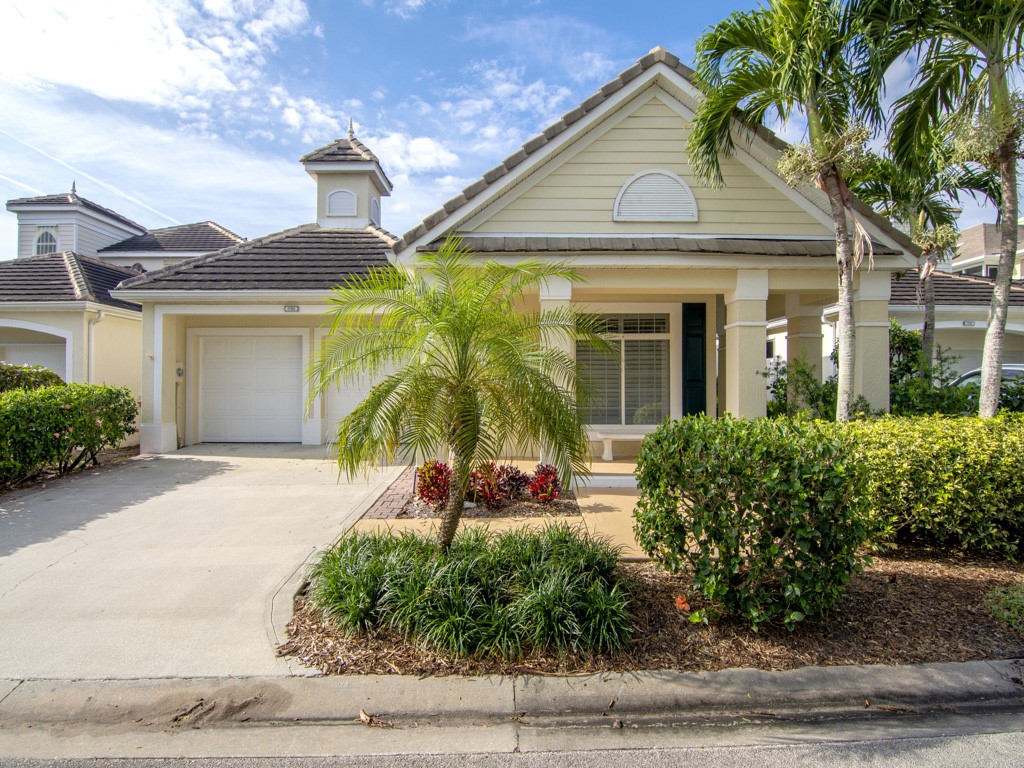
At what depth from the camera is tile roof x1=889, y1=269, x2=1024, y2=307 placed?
53.1 feet

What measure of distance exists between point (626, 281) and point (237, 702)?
6.96 metres

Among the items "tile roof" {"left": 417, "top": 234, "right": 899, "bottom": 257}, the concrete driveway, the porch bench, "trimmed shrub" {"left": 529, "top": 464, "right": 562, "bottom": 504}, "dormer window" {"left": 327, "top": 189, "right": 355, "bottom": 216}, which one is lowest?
the concrete driveway

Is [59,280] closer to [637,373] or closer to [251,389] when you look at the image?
[251,389]

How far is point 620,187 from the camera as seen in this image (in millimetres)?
8984

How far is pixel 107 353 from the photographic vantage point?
1492 centimetres

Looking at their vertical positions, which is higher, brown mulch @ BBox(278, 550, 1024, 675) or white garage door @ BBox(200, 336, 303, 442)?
white garage door @ BBox(200, 336, 303, 442)

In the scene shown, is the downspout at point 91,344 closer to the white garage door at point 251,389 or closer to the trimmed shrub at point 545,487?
the white garage door at point 251,389

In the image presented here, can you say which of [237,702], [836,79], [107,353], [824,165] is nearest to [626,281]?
[824,165]

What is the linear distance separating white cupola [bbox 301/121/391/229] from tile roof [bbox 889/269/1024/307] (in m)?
13.3

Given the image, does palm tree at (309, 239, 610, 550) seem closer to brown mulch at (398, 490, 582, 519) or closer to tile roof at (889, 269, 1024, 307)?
brown mulch at (398, 490, 582, 519)

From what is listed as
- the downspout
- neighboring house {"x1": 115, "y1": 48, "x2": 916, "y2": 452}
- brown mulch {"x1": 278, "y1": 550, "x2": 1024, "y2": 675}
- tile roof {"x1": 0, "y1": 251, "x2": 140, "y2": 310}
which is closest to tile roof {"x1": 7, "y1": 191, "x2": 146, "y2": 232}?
tile roof {"x1": 0, "y1": 251, "x2": 140, "y2": 310}

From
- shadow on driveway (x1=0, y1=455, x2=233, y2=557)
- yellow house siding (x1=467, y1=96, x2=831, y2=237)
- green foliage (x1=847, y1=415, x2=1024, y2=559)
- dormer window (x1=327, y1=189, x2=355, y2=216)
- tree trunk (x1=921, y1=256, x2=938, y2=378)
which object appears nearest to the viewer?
green foliage (x1=847, y1=415, x2=1024, y2=559)

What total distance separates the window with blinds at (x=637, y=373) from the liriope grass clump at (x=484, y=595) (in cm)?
631

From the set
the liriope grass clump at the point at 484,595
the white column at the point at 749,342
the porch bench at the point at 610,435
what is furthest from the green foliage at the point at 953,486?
the porch bench at the point at 610,435
